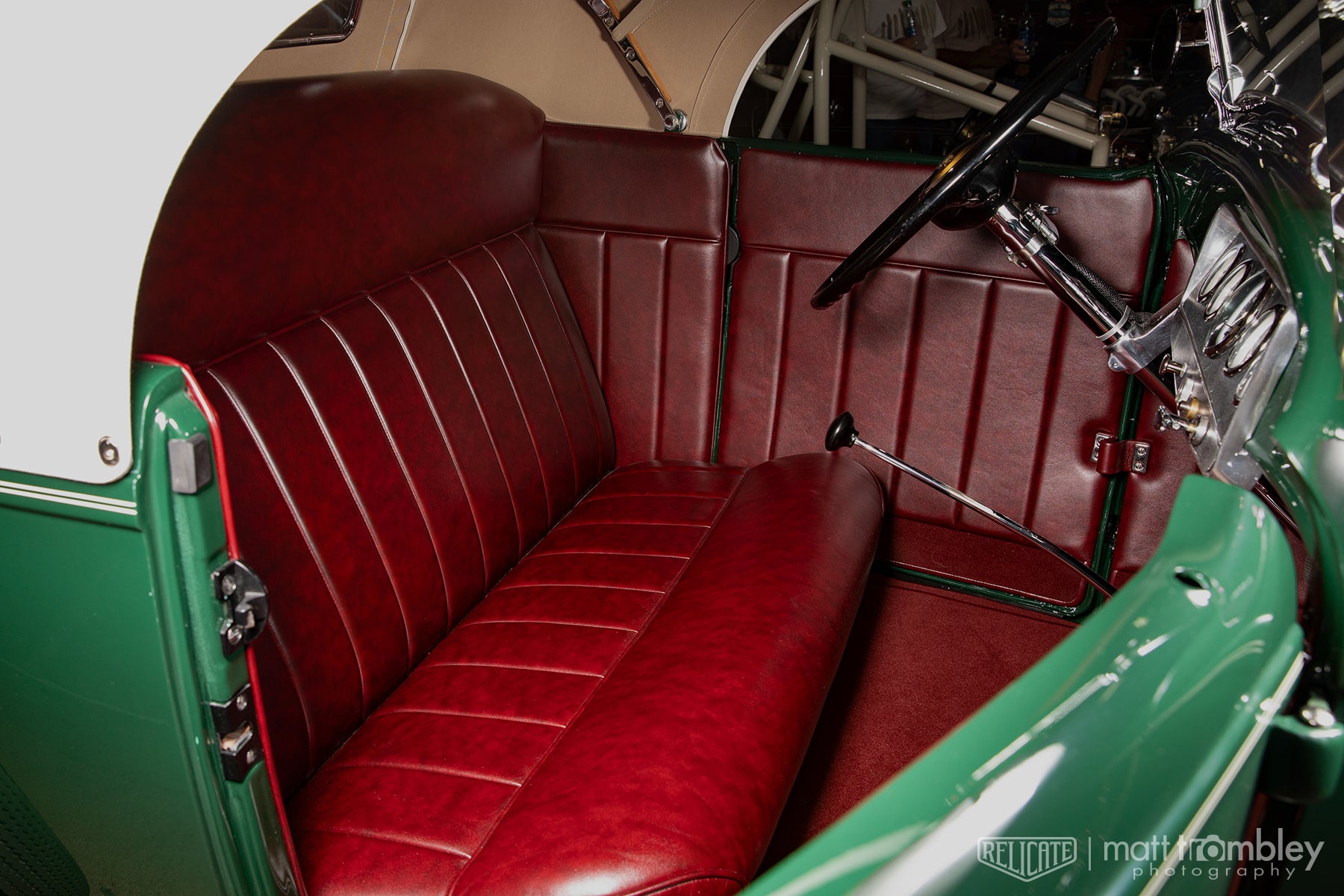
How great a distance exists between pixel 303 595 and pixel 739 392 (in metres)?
1.16

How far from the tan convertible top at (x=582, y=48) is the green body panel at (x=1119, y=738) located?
182cm

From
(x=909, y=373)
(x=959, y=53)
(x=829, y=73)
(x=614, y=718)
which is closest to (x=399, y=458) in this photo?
(x=614, y=718)

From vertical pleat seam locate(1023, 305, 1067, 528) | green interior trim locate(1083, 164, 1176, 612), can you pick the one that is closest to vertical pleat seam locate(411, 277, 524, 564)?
vertical pleat seam locate(1023, 305, 1067, 528)

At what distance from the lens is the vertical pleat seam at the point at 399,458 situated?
1436mm

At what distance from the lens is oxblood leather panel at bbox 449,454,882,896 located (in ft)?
3.48

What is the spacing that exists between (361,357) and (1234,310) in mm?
1112

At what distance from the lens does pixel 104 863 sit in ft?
3.85

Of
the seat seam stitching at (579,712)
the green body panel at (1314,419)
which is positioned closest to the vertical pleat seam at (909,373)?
the seat seam stitching at (579,712)

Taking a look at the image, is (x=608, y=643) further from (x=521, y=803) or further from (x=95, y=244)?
(x=95, y=244)

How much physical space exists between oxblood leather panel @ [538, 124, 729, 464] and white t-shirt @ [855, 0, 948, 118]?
1834mm

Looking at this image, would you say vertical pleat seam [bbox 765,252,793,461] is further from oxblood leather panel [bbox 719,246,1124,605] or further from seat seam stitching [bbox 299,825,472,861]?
seat seam stitching [bbox 299,825,472,861]

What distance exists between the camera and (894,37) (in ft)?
12.5

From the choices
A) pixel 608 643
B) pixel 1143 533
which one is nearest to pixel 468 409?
pixel 608 643

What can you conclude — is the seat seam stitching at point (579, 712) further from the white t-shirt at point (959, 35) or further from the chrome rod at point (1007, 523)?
the white t-shirt at point (959, 35)
